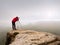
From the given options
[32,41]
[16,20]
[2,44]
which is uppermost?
[16,20]

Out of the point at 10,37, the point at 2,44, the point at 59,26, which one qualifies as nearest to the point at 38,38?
the point at 10,37

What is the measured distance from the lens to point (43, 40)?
8.30 metres

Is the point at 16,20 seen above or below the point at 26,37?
above

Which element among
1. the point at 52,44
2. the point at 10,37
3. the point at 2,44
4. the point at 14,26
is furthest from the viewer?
the point at 2,44

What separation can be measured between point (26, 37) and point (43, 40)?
110 cm

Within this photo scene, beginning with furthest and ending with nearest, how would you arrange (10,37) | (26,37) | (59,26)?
(59,26) → (10,37) → (26,37)

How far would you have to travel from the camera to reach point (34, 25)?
17344mm

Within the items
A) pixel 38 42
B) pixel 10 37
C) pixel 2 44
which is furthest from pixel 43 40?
pixel 2 44

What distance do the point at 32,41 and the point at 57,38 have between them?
118 cm

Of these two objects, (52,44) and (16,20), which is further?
(16,20)

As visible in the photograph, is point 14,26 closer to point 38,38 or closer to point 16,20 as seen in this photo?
point 16,20

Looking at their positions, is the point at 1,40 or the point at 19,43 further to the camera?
the point at 1,40

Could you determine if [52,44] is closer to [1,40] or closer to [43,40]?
[43,40]

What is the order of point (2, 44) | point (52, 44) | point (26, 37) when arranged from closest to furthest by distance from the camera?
point (52, 44) < point (26, 37) < point (2, 44)
